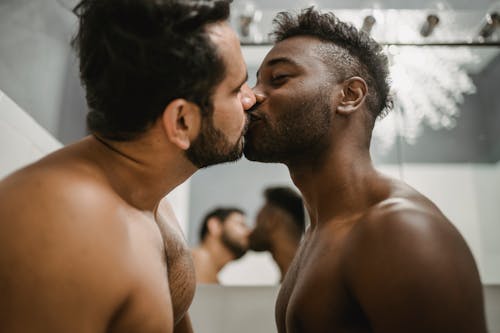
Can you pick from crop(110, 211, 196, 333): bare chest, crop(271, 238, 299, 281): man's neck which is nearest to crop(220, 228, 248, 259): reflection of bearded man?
crop(271, 238, 299, 281): man's neck

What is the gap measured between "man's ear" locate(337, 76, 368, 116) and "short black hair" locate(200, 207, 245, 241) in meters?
0.72

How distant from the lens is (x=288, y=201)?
1.94 m

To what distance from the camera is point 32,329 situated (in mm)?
742

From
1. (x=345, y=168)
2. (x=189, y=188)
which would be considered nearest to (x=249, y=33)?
(x=189, y=188)

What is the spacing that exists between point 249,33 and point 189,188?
27.6 inches

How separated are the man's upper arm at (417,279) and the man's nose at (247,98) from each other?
454 mm

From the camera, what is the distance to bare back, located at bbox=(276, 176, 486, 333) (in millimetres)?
888

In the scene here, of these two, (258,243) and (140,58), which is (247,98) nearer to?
(140,58)

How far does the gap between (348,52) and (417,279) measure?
752mm

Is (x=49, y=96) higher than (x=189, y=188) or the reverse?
higher

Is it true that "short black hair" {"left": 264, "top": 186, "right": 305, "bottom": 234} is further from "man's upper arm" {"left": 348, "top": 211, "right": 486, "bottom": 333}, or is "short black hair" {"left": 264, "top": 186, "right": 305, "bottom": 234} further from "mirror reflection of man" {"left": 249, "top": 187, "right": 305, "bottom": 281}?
"man's upper arm" {"left": 348, "top": 211, "right": 486, "bottom": 333}

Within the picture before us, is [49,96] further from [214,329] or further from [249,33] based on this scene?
[214,329]

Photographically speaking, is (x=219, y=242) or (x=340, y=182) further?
(x=219, y=242)

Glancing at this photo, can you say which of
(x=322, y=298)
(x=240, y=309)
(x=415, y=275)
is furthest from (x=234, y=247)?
(x=415, y=275)
